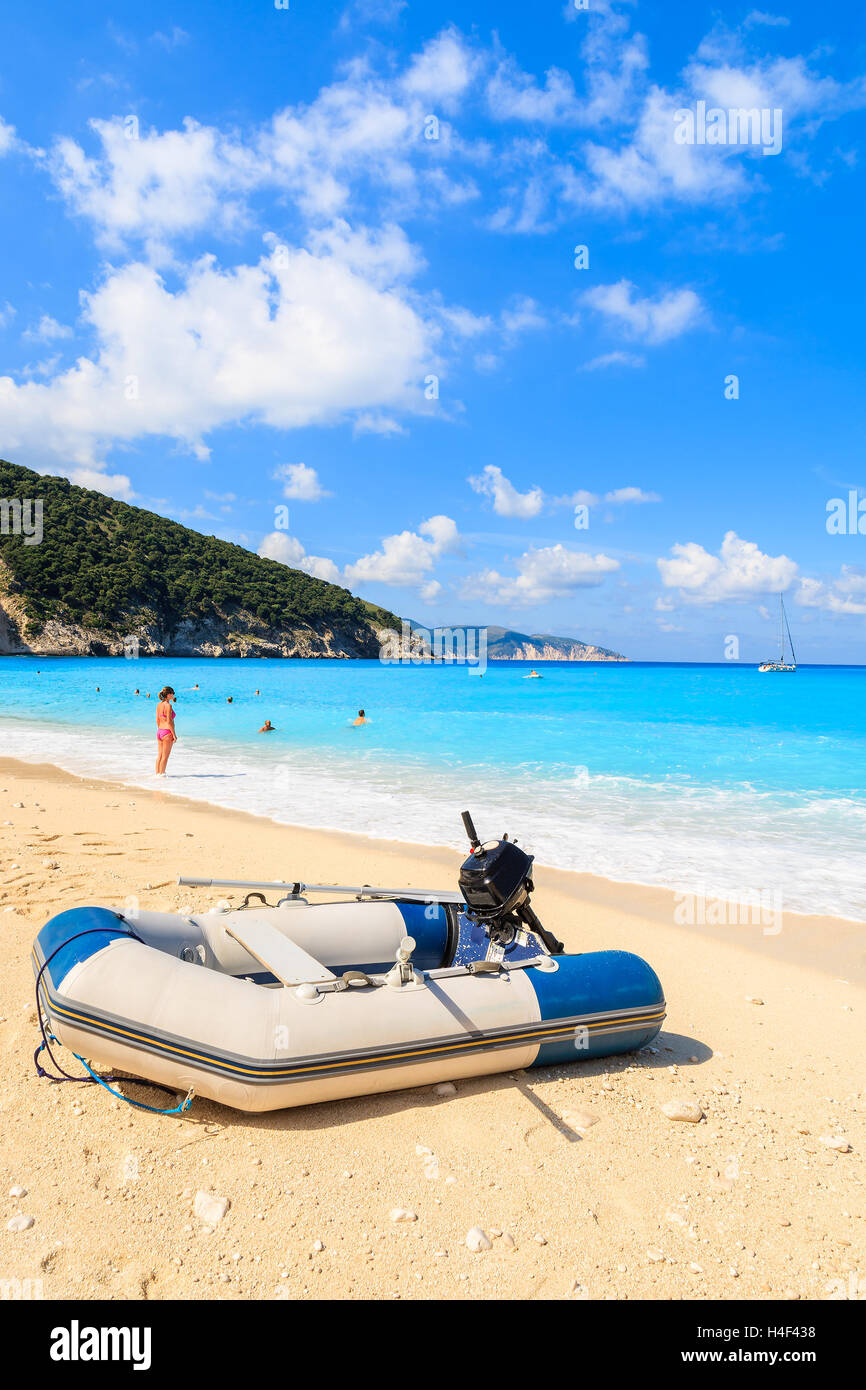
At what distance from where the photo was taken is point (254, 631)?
100 metres

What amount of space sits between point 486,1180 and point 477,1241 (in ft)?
1.20

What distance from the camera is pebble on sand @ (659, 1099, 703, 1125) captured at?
3.51 meters

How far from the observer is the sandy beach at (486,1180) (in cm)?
253

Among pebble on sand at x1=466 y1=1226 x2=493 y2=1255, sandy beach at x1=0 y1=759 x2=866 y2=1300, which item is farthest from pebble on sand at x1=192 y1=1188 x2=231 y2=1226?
pebble on sand at x1=466 y1=1226 x2=493 y2=1255

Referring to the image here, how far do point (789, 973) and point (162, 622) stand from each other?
8847 cm

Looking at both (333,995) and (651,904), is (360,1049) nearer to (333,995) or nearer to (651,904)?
(333,995)

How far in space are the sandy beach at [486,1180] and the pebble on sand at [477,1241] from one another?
29 mm

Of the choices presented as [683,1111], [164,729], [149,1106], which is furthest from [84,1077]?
[164,729]

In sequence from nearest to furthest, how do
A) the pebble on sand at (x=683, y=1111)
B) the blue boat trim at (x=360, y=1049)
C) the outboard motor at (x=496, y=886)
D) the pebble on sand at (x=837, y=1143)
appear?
the blue boat trim at (x=360, y=1049) → the pebble on sand at (x=837, y=1143) → the pebble on sand at (x=683, y=1111) → the outboard motor at (x=496, y=886)

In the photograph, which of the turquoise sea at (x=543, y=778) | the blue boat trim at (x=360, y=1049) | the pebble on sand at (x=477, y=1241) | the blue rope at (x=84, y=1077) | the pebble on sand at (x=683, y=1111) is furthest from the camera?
the turquoise sea at (x=543, y=778)

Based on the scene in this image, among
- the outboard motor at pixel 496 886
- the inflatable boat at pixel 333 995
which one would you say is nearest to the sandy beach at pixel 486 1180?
the inflatable boat at pixel 333 995

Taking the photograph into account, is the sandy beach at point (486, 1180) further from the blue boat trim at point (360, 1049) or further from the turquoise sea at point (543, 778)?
the turquoise sea at point (543, 778)
